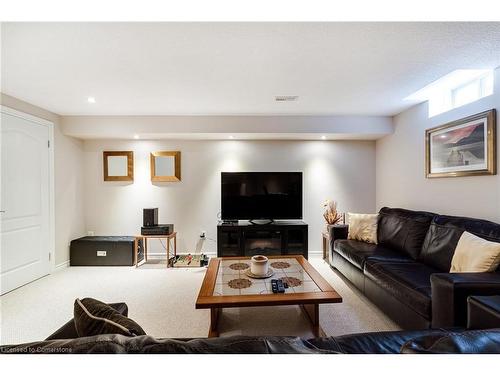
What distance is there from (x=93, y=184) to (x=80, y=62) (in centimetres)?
262

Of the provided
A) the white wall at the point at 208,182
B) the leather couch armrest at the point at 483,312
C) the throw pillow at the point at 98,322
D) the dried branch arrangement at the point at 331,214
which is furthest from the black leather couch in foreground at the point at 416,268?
the throw pillow at the point at 98,322

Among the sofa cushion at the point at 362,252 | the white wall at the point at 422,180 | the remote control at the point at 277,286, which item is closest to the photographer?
the remote control at the point at 277,286

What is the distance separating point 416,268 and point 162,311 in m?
2.53

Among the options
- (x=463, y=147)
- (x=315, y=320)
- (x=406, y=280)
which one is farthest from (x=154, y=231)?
(x=463, y=147)

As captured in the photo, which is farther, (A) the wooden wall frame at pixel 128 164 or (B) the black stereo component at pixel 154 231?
(A) the wooden wall frame at pixel 128 164

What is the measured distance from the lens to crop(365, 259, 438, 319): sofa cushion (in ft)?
5.54

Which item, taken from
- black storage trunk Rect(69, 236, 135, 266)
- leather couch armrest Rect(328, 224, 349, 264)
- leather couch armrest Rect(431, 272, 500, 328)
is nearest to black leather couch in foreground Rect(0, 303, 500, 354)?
leather couch armrest Rect(431, 272, 500, 328)

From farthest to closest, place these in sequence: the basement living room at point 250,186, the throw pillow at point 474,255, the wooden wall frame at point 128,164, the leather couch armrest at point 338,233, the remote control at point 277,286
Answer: the wooden wall frame at point 128,164
the leather couch armrest at point 338,233
the remote control at point 277,286
the throw pillow at point 474,255
the basement living room at point 250,186

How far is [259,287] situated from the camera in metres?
1.91

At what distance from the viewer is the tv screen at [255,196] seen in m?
3.88

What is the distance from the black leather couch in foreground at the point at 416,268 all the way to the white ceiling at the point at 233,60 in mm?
1523

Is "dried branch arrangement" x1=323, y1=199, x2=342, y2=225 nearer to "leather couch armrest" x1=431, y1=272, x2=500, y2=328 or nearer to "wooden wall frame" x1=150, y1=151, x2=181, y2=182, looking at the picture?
"leather couch armrest" x1=431, y1=272, x2=500, y2=328

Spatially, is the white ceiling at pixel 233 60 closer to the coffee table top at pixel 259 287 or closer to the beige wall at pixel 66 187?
the beige wall at pixel 66 187
